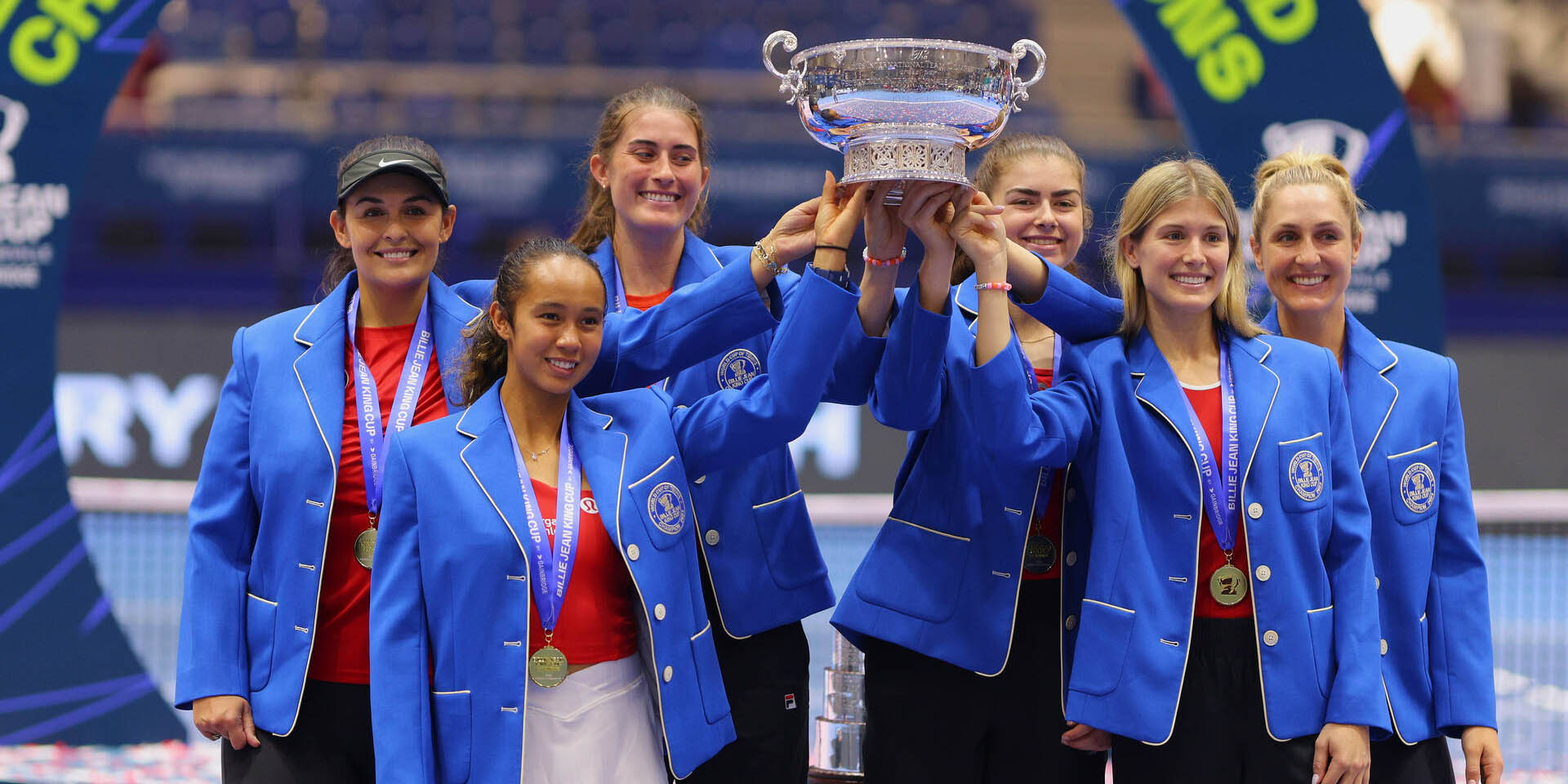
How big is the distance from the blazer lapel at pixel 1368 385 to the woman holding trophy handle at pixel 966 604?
1.69ft

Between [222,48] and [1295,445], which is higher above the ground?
[222,48]

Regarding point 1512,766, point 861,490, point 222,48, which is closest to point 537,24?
point 222,48

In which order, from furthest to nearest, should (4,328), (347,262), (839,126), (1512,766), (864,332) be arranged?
(1512,766) → (4,328) → (347,262) → (864,332) → (839,126)

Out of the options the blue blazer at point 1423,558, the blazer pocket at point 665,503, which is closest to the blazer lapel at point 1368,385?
the blue blazer at point 1423,558

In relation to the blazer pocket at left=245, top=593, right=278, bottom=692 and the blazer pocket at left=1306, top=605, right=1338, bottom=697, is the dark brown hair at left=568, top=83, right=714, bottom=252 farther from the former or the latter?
the blazer pocket at left=1306, top=605, right=1338, bottom=697

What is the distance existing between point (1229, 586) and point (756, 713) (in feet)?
3.06

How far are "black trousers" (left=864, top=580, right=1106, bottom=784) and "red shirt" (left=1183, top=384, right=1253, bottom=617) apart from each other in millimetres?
300

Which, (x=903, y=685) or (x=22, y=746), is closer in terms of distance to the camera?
(x=903, y=685)

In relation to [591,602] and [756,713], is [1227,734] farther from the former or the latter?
[591,602]

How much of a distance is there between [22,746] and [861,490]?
Answer: 5768mm

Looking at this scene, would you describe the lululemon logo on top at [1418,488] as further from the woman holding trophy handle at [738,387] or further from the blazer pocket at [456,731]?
the blazer pocket at [456,731]

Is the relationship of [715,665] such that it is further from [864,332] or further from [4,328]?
[4,328]

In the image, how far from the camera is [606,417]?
107 inches

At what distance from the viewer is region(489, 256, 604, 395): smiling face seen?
2.61 m
